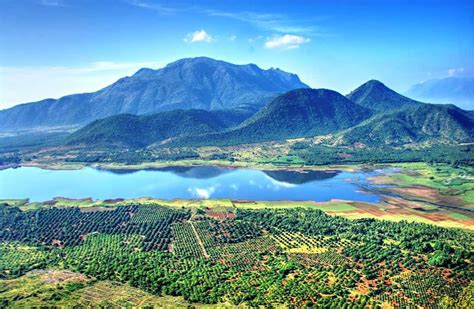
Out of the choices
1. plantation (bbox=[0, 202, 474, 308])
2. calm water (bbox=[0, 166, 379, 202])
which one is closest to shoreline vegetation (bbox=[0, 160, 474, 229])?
calm water (bbox=[0, 166, 379, 202])

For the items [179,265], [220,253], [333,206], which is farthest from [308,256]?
[333,206]

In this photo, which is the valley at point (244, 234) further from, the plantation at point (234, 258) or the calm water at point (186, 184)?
the calm water at point (186, 184)

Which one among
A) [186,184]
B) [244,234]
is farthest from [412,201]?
[186,184]

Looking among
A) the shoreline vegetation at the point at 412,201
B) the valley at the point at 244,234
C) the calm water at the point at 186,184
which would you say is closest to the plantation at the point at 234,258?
the valley at the point at 244,234

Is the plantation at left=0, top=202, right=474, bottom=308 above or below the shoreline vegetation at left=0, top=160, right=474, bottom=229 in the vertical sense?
below

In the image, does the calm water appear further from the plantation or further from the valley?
the plantation

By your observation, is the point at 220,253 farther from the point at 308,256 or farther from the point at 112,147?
the point at 112,147
